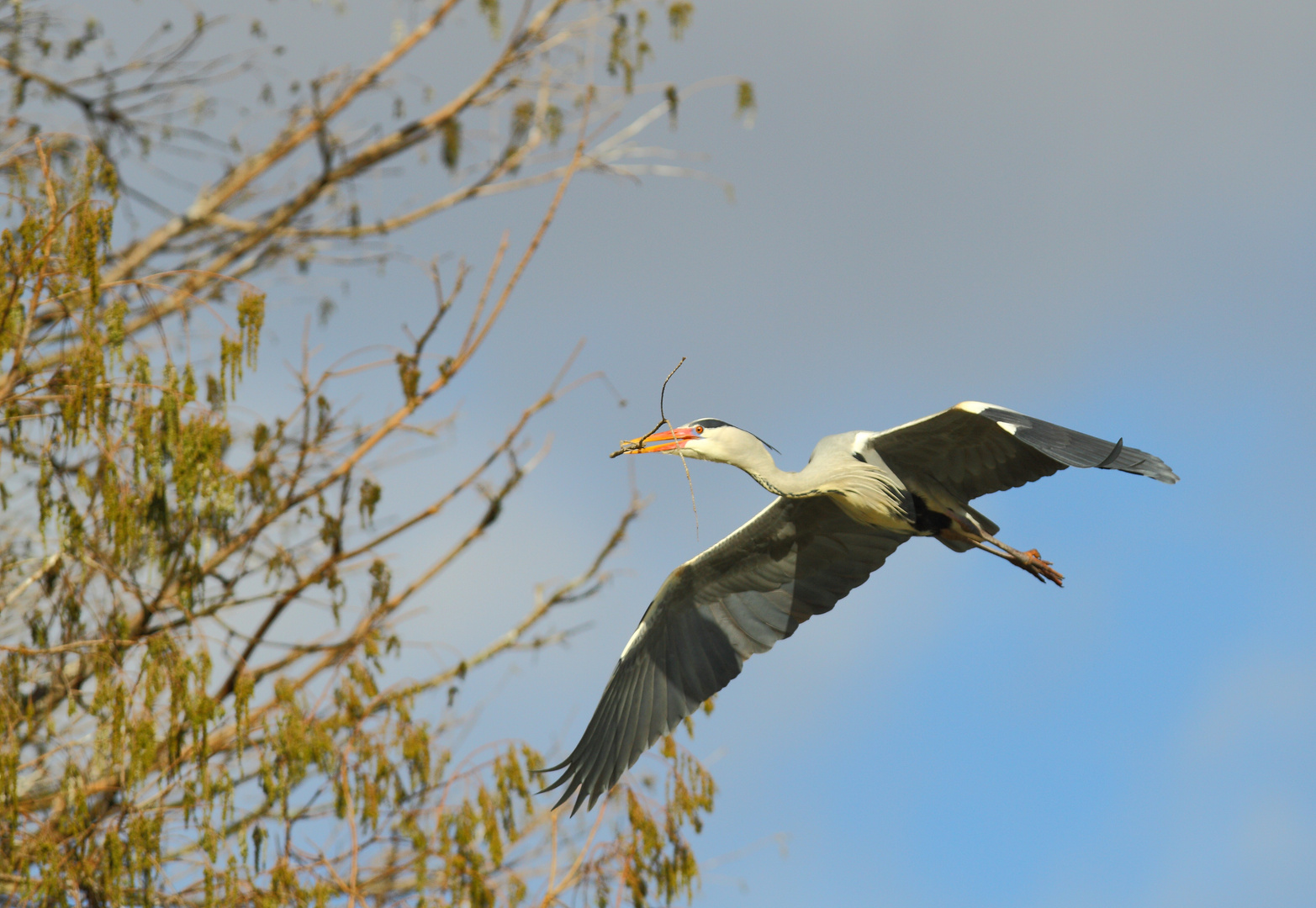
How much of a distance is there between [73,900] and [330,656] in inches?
128

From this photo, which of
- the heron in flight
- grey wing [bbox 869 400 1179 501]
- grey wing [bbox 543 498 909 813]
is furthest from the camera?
grey wing [bbox 543 498 909 813]

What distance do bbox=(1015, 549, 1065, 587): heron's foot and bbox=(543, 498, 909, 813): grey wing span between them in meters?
0.81

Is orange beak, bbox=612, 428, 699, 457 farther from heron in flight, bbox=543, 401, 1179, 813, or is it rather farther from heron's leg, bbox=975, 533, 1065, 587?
heron's leg, bbox=975, 533, 1065, 587

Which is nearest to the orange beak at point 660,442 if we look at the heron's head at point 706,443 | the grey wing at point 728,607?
the heron's head at point 706,443

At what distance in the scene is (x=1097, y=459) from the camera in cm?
436

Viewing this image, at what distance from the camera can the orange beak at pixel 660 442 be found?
5.28 meters

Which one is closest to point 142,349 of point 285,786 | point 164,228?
point 285,786

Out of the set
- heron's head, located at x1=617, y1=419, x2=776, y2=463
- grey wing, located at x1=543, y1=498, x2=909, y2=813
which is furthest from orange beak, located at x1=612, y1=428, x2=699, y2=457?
grey wing, located at x1=543, y1=498, x2=909, y2=813

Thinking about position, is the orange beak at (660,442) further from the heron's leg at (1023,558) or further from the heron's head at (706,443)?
the heron's leg at (1023,558)

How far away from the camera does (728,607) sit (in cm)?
600

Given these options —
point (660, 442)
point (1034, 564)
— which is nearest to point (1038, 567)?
point (1034, 564)

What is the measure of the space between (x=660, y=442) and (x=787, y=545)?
942 millimetres

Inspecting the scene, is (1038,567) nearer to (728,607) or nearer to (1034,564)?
(1034,564)

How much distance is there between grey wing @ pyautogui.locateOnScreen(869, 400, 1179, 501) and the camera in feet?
15.8
